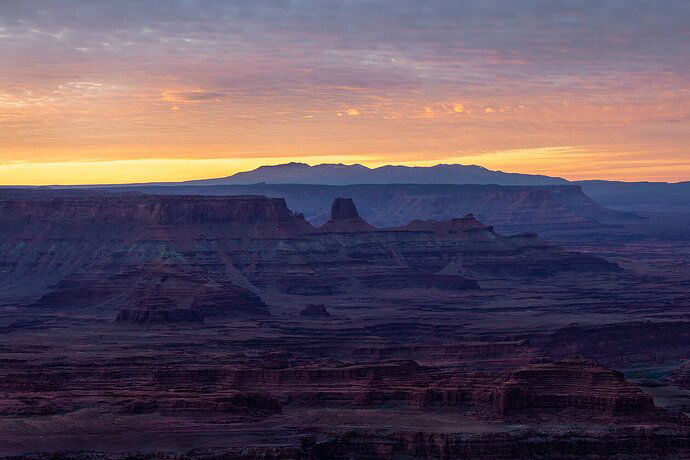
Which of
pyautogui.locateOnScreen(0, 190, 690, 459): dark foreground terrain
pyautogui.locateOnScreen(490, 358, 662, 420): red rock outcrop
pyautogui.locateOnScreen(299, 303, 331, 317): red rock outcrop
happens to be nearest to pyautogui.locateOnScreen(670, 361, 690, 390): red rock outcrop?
pyautogui.locateOnScreen(0, 190, 690, 459): dark foreground terrain

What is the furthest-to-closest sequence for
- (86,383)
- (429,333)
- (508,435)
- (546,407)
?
(429,333) → (86,383) → (546,407) → (508,435)

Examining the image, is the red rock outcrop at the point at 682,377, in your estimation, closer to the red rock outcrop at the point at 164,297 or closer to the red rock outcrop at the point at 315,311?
the red rock outcrop at the point at 315,311

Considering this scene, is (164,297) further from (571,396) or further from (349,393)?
(571,396)

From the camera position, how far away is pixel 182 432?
87.1 meters

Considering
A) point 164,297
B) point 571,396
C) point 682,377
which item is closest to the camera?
point 571,396

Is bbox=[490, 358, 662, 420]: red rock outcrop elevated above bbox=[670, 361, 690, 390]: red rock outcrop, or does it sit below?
above

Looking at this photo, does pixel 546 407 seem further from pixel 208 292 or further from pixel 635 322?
pixel 208 292

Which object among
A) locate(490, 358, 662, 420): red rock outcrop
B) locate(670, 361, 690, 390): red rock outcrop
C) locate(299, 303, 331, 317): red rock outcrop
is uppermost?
locate(490, 358, 662, 420): red rock outcrop

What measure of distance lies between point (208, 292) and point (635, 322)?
181 ft

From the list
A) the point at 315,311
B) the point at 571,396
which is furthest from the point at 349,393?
the point at 315,311

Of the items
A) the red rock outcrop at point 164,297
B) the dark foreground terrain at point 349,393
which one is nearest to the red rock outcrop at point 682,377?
the dark foreground terrain at point 349,393

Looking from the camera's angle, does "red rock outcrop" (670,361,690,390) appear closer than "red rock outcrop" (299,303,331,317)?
Yes

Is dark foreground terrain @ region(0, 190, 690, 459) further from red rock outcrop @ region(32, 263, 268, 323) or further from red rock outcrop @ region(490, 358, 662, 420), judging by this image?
red rock outcrop @ region(32, 263, 268, 323)

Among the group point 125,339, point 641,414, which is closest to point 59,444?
point 641,414
